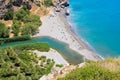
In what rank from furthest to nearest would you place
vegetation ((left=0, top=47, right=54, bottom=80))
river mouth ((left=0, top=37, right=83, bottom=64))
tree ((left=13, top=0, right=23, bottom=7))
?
1. tree ((left=13, top=0, right=23, bottom=7))
2. river mouth ((left=0, top=37, right=83, bottom=64))
3. vegetation ((left=0, top=47, right=54, bottom=80))

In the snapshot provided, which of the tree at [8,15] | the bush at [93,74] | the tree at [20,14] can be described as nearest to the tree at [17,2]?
the tree at [20,14]

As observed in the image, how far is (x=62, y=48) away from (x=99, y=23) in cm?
2902

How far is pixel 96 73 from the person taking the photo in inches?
1084

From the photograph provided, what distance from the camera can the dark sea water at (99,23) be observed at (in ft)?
322

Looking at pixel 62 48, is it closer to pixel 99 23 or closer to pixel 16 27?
pixel 16 27

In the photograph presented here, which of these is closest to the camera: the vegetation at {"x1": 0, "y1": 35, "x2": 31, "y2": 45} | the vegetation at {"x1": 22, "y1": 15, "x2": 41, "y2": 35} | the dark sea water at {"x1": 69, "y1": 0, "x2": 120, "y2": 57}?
the vegetation at {"x1": 0, "y1": 35, "x2": 31, "y2": 45}

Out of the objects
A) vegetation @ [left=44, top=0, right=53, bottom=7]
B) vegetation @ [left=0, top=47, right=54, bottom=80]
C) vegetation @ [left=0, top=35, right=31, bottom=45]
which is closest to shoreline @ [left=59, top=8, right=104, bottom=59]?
vegetation @ [left=44, top=0, right=53, bottom=7]

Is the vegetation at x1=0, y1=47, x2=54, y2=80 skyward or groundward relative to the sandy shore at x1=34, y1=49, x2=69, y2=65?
groundward

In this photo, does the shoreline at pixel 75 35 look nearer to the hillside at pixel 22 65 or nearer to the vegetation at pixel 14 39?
the vegetation at pixel 14 39

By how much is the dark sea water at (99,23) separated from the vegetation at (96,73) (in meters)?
60.2

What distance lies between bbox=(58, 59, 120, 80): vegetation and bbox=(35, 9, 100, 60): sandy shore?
59.6m

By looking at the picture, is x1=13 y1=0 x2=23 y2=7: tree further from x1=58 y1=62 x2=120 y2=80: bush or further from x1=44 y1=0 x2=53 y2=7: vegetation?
x1=58 y1=62 x2=120 y2=80: bush

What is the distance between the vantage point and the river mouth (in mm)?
85550

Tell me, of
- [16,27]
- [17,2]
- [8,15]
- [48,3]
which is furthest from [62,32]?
[48,3]
